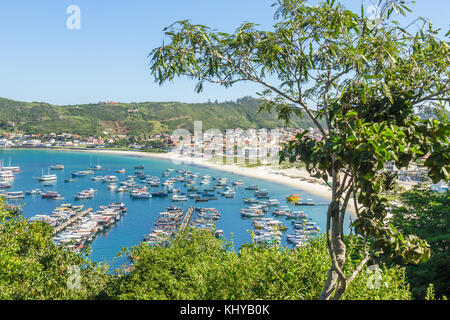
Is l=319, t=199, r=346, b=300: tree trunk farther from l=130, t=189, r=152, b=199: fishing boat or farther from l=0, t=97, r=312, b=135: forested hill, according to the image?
l=0, t=97, r=312, b=135: forested hill

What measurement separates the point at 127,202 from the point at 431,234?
37197 mm

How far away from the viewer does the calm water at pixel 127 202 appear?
2906 centimetres

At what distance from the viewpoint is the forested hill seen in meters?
→ 122

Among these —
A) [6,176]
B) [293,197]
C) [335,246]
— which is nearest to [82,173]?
[6,176]

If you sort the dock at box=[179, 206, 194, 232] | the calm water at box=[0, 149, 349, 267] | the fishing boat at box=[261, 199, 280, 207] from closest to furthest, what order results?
the calm water at box=[0, 149, 349, 267]
the dock at box=[179, 206, 194, 232]
the fishing boat at box=[261, 199, 280, 207]

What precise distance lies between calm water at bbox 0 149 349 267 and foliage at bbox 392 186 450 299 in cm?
1315

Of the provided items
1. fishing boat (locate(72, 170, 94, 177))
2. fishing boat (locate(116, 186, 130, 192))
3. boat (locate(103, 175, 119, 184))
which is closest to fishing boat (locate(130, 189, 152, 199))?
fishing boat (locate(116, 186, 130, 192))

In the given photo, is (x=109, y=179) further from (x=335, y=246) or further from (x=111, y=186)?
(x=335, y=246)

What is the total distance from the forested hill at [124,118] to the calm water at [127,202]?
4389 cm

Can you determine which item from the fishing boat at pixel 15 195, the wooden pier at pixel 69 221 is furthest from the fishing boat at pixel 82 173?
the wooden pier at pixel 69 221

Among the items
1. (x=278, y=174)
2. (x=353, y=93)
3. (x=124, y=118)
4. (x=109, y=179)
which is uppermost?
(x=124, y=118)

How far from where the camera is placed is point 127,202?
43094 mm

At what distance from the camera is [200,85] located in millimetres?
4680
